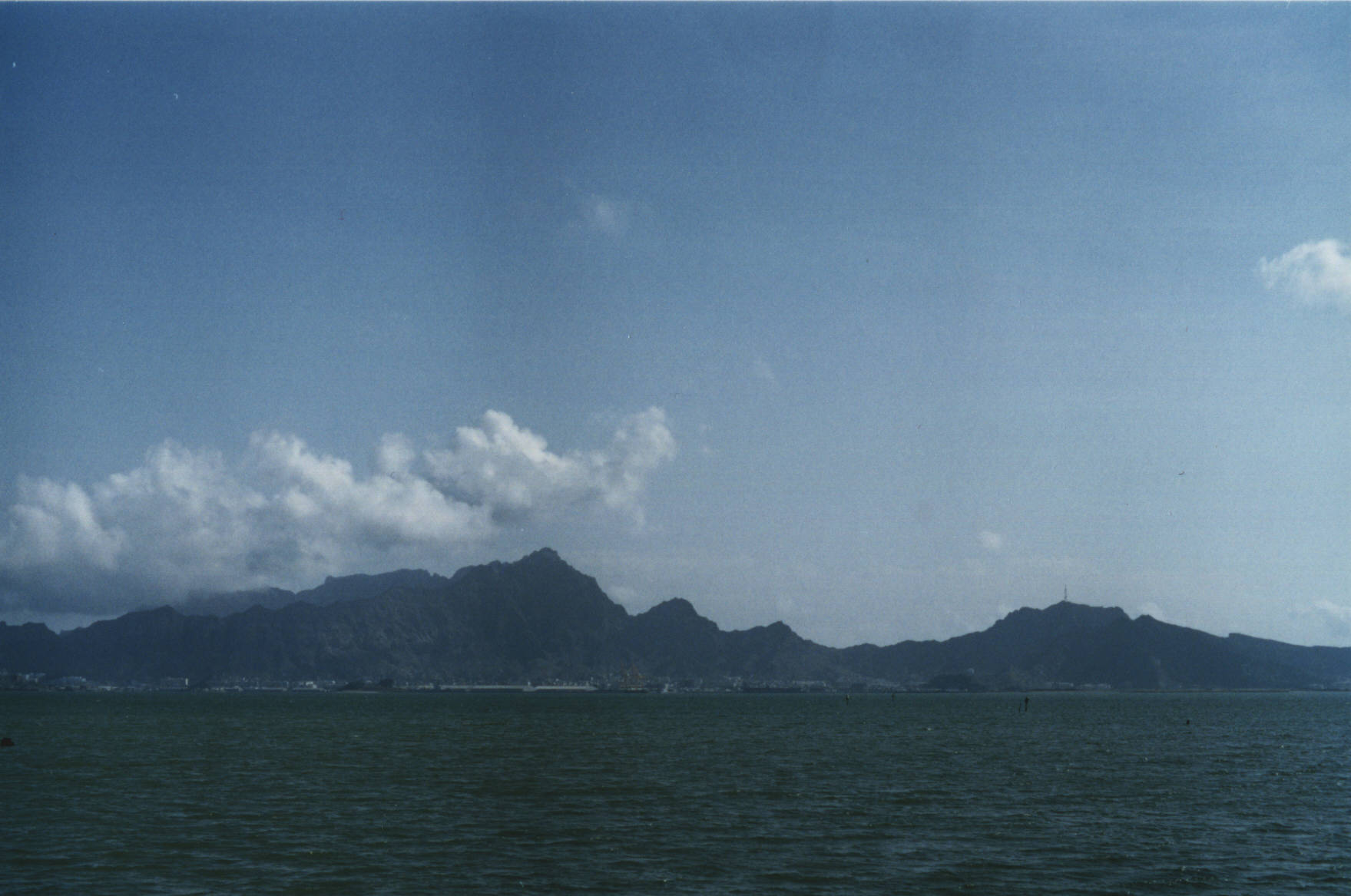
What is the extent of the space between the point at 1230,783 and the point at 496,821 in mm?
61024

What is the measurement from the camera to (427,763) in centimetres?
10394

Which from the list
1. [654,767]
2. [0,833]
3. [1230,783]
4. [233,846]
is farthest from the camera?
[654,767]

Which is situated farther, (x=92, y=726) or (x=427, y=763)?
(x=92, y=726)

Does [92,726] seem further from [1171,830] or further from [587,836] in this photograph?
[1171,830]

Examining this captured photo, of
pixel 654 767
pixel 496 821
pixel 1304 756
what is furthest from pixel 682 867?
pixel 1304 756

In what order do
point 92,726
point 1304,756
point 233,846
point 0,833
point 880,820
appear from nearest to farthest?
point 233,846
point 0,833
point 880,820
point 1304,756
point 92,726

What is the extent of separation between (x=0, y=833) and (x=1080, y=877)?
5758 centimetres

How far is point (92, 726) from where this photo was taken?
187875mm

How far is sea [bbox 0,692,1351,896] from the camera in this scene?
1919 inches

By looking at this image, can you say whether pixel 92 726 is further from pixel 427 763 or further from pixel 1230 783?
pixel 1230 783

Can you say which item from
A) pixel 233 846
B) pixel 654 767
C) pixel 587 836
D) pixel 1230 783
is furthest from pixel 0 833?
pixel 1230 783

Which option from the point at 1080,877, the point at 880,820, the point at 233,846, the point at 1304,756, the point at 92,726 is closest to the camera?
the point at 1080,877

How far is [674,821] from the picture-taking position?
64688mm

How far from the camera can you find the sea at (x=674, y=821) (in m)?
48.8
